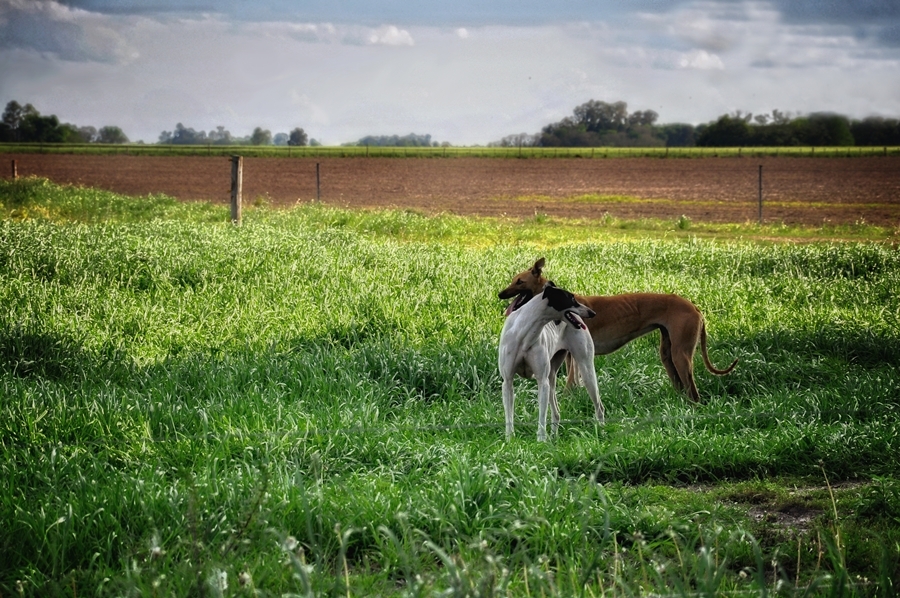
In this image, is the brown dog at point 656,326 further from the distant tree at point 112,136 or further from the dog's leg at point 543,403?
the distant tree at point 112,136

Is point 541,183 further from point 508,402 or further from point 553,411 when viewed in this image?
point 508,402

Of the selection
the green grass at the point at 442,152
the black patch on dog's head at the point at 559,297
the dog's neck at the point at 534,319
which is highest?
the green grass at the point at 442,152

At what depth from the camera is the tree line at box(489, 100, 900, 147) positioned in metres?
55.4

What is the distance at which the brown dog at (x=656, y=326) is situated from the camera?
22.0ft

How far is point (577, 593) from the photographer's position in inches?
127

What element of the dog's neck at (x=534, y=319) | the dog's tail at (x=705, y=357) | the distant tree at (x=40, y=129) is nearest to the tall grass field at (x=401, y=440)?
the dog's tail at (x=705, y=357)

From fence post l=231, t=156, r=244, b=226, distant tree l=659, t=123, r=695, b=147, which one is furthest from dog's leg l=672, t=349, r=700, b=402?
distant tree l=659, t=123, r=695, b=147

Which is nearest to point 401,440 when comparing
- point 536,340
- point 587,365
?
point 536,340

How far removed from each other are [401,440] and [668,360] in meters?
2.56

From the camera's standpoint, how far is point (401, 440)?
213 inches

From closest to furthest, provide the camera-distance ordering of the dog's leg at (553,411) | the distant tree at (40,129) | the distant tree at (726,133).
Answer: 1. the dog's leg at (553,411)
2. the distant tree at (40,129)
3. the distant tree at (726,133)

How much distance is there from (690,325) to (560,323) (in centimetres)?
124

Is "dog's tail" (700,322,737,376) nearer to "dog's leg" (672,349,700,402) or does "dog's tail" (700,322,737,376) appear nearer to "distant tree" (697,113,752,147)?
"dog's leg" (672,349,700,402)

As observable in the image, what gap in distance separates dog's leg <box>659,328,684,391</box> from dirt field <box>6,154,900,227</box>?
18920 millimetres
